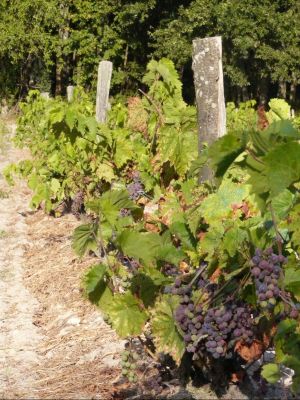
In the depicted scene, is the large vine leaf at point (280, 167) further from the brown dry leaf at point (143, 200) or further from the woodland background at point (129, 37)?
the woodland background at point (129, 37)

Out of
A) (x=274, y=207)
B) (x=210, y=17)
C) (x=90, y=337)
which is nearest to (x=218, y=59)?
(x=90, y=337)

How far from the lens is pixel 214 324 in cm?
300

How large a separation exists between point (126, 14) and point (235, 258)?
1226 inches

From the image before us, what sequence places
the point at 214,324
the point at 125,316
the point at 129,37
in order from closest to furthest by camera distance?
the point at 214,324
the point at 125,316
the point at 129,37

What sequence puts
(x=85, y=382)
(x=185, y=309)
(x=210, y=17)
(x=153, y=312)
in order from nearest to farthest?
(x=185, y=309)
(x=153, y=312)
(x=85, y=382)
(x=210, y=17)

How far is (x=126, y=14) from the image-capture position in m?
33.0

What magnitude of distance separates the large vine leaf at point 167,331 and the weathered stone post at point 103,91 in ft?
17.6

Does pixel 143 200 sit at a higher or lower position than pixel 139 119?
lower

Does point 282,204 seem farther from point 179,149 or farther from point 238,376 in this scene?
point 179,149

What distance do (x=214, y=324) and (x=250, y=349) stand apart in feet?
0.66

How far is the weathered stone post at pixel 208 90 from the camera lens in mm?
5129

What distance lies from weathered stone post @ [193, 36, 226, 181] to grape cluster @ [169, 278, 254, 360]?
216cm

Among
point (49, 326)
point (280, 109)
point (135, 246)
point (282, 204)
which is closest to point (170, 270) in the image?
point (135, 246)

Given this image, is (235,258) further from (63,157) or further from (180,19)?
(180,19)
